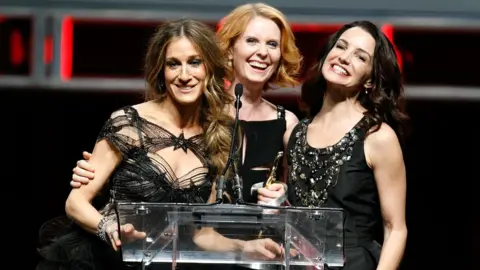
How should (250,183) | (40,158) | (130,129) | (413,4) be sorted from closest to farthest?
(130,129)
(250,183)
(413,4)
(40,158)

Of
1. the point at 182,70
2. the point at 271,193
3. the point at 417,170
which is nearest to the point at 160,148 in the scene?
the point at 182,70

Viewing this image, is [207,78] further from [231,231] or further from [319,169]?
[231,231]

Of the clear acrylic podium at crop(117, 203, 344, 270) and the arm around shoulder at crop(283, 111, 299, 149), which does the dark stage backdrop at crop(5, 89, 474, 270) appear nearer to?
the arm around shoulder at crop(283, 111, 299, 149)

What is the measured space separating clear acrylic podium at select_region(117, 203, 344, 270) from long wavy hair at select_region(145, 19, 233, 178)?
64cm

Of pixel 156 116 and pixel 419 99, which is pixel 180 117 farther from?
pixel 419 99

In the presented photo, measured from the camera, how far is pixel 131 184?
3.54 meters

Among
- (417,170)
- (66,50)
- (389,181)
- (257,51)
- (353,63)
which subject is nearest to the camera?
(389,181)

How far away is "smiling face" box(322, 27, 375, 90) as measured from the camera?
3877 millimetres

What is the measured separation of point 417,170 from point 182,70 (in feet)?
10.6

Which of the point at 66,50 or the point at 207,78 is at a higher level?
the point at 207,78

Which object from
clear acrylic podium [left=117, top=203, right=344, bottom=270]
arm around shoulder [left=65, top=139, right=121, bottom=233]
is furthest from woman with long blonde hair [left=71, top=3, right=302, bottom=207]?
clear acrylic podium [left=117, top=203, right=344, bottom=270]

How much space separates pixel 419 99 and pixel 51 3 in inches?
75.6

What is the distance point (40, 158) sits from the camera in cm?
653

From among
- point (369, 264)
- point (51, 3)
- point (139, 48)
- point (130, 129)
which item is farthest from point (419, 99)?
point (130, 129)
